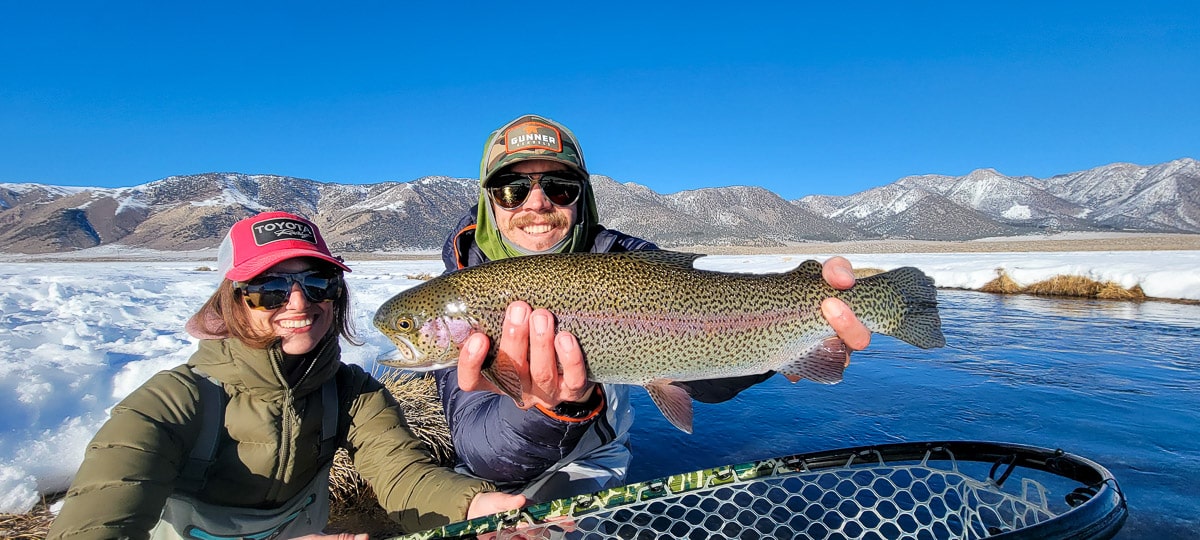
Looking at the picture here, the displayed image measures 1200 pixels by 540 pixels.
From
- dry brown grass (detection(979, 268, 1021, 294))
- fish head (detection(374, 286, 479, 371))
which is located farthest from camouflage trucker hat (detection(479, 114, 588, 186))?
dry brown grass (detection(979, 268, 1021, 294))

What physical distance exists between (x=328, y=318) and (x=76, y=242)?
192 m

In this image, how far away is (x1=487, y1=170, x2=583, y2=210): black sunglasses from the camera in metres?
3.19

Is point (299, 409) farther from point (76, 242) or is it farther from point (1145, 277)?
point (76, 242)

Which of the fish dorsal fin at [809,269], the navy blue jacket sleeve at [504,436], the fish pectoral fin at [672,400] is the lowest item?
the navy blue jacket sleeve at [504,436]

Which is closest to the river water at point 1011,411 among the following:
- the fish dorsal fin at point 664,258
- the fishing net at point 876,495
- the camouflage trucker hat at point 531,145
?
the fishing net at point 876,495

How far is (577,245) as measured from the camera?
11.3 ft

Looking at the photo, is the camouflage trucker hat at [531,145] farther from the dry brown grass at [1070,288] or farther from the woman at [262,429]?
the dry brown grass at [1070,288]

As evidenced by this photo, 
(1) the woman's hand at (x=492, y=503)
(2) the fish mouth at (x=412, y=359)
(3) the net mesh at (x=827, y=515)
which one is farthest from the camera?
(3) the net mesh at (x=827, y=515)

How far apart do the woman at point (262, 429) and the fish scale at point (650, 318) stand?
54 centimetres

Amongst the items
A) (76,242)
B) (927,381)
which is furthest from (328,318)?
(76,242)

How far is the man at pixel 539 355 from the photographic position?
8.43ft

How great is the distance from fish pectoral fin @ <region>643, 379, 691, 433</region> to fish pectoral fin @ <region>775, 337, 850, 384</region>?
520mm

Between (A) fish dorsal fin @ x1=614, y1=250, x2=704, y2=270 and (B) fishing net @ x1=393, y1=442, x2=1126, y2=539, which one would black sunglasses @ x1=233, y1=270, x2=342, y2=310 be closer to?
(B) fishing net @ x1=393, y1=442, x2=1126, y2=539

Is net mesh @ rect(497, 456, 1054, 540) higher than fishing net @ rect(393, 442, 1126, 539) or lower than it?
lower
